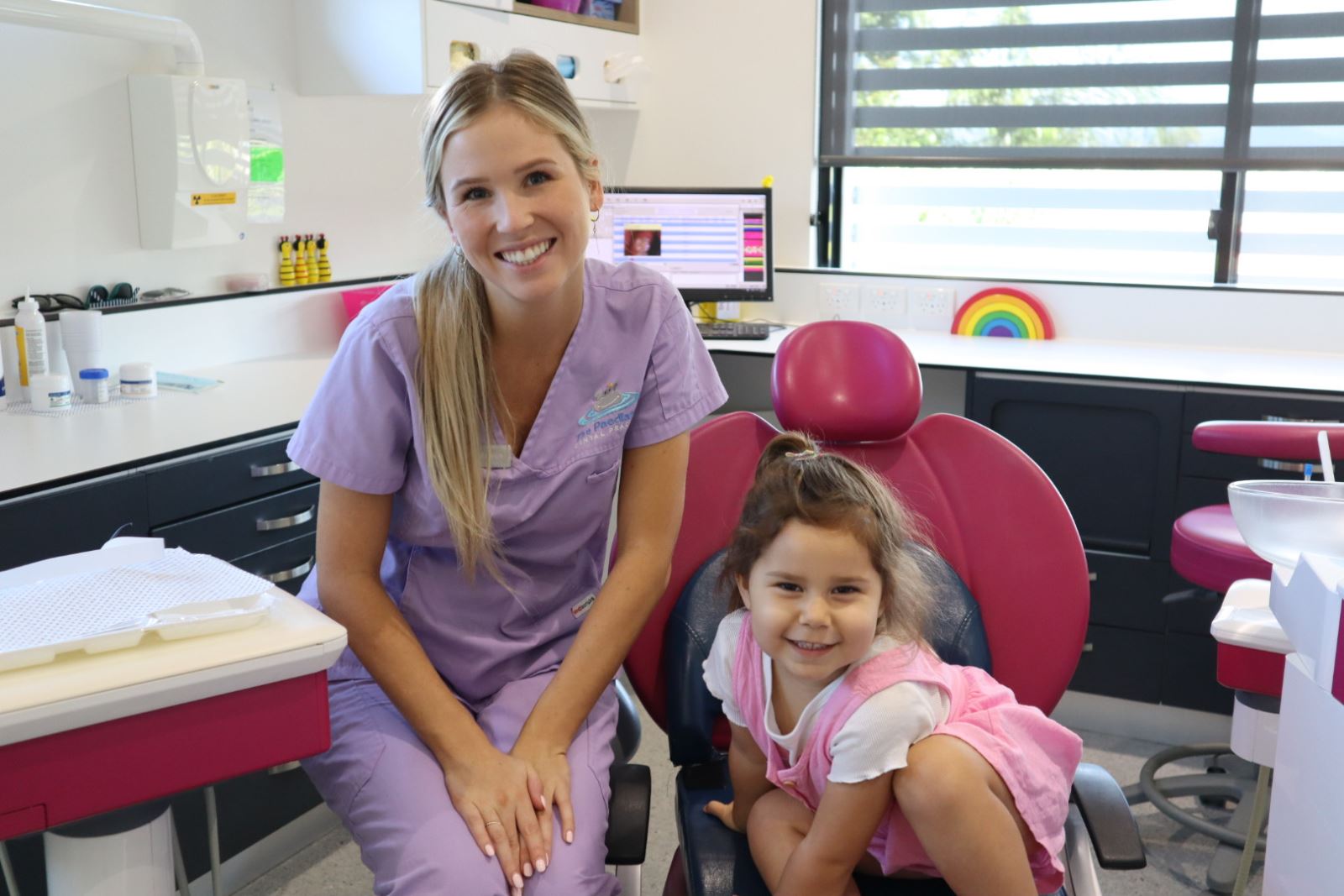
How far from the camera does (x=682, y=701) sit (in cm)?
154

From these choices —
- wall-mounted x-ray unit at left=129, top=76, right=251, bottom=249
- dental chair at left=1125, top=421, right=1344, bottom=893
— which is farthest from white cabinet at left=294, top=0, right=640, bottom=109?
dental chair at left=1125, top=421, right=1344, bottom=893

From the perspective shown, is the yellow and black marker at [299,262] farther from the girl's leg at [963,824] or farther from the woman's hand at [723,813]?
the girl's leg at [963,824]

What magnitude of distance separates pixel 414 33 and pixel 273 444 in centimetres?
103

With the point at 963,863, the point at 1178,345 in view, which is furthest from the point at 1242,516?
the point at 1178,345

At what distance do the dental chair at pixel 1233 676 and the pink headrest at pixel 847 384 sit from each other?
464mm

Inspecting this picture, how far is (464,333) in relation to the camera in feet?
4.71

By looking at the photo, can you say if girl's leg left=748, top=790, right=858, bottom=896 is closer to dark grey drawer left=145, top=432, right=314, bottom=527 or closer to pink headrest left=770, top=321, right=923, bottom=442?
pink headrest left=770, top=321, right=923, bottom=442

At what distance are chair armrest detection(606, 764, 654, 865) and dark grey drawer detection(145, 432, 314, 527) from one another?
101 centimetres

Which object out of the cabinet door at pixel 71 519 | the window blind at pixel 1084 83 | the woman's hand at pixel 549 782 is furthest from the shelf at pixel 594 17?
the woman's hand at pixel 549 782

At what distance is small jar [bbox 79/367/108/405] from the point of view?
2311 mm

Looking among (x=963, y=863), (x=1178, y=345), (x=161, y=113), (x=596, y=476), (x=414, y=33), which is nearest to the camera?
(x=963, y=863)

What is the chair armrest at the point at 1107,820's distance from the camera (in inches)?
47.9

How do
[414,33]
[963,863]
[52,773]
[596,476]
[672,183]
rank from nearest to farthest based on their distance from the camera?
1. [52,773]
2. [963,863]
3. [596,476]
4. [414,33]
5. [672,183]

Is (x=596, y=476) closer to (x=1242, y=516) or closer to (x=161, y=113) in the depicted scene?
(x=1242, y=516)
